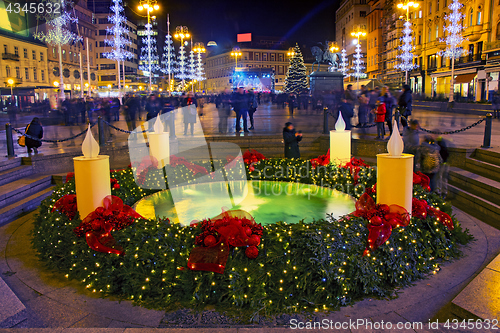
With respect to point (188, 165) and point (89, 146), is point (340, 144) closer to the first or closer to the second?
point (188, 165)

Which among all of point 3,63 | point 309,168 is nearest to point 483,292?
point 309,168

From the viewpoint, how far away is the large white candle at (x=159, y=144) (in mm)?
5956

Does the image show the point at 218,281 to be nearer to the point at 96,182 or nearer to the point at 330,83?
the point at 96,182

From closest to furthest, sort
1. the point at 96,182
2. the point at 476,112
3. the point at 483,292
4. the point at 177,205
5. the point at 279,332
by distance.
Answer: the point at 279,332 < the point at 483,292 < the point at 96,182 < the point at 177,205 < the point at 476,112

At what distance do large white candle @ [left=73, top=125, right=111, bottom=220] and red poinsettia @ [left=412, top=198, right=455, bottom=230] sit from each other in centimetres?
351

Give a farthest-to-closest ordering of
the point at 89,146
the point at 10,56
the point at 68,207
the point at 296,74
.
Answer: the point at 296,74 → the point at 10,56 → the point at 68,207 → the point at 89,146

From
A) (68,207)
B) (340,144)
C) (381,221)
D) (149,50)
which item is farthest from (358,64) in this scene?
(68,207)

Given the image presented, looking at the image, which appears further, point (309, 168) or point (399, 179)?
point (309, 168)

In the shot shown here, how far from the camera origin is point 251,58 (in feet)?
371

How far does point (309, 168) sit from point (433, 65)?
158 ft

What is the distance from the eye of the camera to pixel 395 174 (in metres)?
3.92

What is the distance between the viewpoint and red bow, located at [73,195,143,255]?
3.91 metres

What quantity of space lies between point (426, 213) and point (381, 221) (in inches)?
33.6

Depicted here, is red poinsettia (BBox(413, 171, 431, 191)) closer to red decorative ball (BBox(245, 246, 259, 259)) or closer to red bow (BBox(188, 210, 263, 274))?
red bow (BBox(188, 210, 263, 274))
